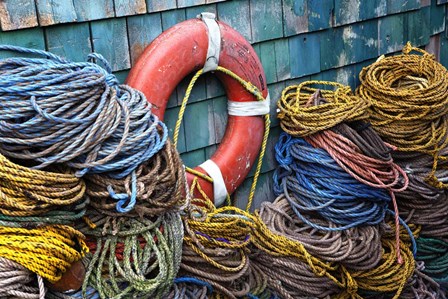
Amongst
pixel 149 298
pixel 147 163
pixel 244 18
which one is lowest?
pixel 149 298

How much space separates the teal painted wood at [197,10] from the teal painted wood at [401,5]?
1.17 meters

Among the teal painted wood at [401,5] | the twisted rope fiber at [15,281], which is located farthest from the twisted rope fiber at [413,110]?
the twisted rope fiber at [15,281]

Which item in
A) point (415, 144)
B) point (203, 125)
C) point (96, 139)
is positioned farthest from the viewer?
point (415, 144)

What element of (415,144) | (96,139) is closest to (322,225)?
(415,144)

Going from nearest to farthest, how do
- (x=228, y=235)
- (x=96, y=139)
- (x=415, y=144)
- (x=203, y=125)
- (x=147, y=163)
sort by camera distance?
(x=96, y=139)
(x=147, y=163)
(x=228, y=235)
(x=203, y=125)
(x=415, y=144)

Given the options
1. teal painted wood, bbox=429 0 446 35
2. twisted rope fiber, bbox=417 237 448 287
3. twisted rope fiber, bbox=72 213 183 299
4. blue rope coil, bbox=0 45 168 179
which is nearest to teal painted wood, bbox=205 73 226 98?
blue rope coil, bbox=0 45 168 179

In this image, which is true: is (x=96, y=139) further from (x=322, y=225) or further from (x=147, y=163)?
(x=322, y=225)

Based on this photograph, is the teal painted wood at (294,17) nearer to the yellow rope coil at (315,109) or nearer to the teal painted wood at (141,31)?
the yellow rope coil at (315,109)

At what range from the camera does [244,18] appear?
101 inches

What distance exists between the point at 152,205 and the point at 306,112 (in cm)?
99

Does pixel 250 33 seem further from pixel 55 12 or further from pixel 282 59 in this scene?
pixel 55 12

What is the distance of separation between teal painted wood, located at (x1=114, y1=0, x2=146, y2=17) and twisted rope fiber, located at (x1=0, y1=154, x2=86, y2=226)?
2.34 feet

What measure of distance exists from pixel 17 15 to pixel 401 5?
2.11 meters

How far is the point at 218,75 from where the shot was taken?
2479mm
